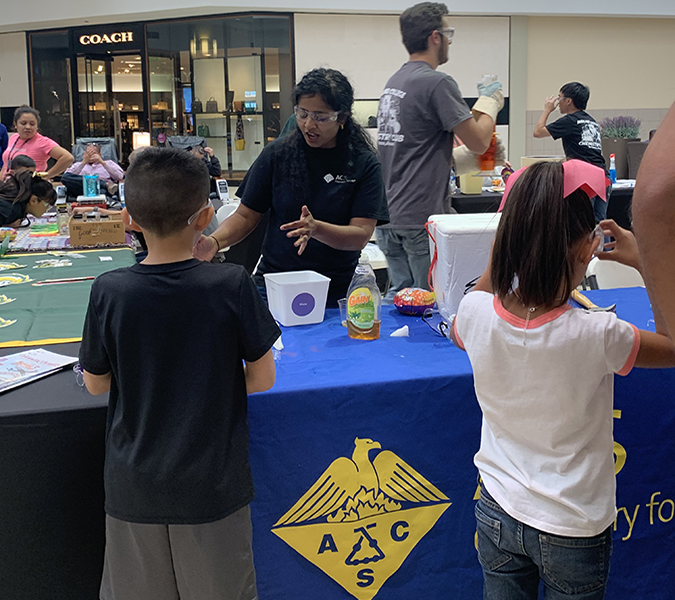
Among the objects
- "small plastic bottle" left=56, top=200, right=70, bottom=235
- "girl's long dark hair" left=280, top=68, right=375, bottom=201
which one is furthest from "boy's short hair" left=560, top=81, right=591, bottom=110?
"small plastic bottle" left=56, top=200, right=70, bottom=235

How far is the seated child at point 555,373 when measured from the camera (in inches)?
46.1

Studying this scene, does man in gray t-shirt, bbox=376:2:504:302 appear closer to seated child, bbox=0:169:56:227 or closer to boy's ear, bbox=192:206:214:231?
boy's ear, bbox=192:206:214:231

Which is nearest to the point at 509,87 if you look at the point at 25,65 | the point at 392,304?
the point at 25,65

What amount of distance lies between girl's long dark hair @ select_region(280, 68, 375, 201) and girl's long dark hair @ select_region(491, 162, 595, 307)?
101 cm

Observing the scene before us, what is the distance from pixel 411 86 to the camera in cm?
280

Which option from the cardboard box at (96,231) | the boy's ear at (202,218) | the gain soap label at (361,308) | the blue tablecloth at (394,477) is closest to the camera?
the boy's ear at (202,218)

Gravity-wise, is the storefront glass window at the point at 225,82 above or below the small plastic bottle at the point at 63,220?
above

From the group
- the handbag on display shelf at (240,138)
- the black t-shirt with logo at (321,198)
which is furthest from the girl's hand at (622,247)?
the handbag on display shelf at (240,138)

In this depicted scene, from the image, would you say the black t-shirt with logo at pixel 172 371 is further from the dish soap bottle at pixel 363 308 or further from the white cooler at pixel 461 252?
the white cooler at pixel 461 252

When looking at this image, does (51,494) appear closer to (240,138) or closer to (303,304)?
(303,304)

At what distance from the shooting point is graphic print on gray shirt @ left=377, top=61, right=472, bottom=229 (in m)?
2.78

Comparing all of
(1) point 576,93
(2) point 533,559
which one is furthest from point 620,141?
(2) point 533,559

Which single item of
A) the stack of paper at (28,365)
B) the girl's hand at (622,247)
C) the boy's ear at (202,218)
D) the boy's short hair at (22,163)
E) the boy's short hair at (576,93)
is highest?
the boy's short hair at (576,93)

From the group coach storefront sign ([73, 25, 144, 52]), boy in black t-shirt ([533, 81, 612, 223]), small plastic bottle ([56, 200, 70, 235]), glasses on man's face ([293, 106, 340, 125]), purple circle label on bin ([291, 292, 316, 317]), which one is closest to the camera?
purple circle label on bin ([291, 292, 316, 317])
